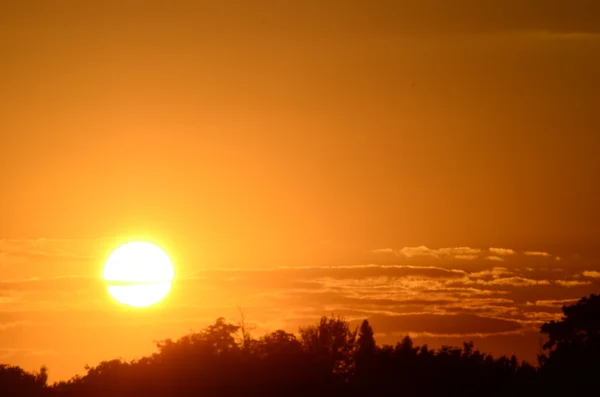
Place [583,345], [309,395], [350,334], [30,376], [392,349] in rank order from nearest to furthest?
1. [309,395]
2. [583,345]
3. [392,349]
4. [30,376]
5. [350,334]

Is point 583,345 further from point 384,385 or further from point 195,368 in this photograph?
point 195,368

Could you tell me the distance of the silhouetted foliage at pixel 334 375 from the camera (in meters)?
89.5

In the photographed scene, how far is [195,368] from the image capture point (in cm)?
9219

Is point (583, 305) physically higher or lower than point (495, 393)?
higher

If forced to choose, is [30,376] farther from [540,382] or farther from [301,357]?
[540,382]

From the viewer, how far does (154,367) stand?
9356 cm

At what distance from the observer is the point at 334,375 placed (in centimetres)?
9831

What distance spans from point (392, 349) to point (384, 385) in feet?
45.6

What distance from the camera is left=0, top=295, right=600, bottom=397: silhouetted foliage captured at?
8950cm

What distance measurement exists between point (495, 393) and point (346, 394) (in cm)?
1220

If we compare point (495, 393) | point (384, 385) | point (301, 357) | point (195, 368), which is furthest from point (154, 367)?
point (495, 393)

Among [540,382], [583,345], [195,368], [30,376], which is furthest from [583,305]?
[30,376]

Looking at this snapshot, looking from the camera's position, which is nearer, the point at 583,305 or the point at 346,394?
the point at 346,394

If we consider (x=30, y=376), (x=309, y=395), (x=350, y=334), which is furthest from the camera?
(x=350, y=334)
